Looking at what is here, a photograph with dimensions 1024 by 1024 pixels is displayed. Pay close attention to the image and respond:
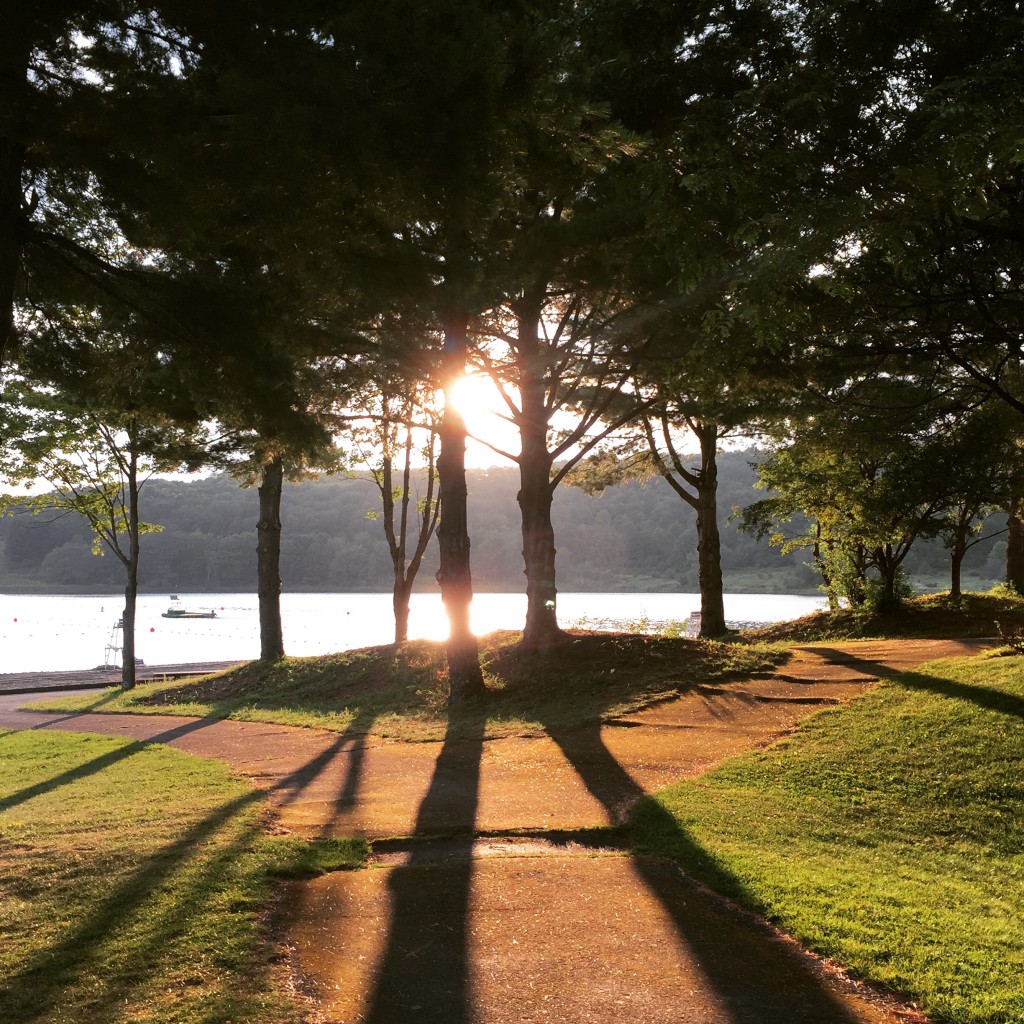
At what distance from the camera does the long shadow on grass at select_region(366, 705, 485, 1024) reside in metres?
3.40

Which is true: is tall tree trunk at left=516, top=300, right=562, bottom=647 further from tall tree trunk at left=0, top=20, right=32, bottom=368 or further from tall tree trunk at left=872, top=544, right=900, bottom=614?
tall tree trunk at left=0, top=20, right=32, bottom=368

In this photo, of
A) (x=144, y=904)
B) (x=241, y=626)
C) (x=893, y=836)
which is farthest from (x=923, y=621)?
(x=241, y=626)

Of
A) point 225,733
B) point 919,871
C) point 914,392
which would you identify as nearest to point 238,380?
point 919,871

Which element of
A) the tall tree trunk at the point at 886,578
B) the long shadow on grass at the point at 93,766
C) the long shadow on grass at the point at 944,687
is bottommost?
the long shadow on grass at the point at 93,766

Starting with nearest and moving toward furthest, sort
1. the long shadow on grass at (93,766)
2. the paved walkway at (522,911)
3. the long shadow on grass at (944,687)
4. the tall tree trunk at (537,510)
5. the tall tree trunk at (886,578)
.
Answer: the paved walkway at (522,911)
the long shadow on grass at (93,766)
the long shadow on grass at (944,687)
the tall tree trunk at (537,510)
the tall tree trunk at (886,578)

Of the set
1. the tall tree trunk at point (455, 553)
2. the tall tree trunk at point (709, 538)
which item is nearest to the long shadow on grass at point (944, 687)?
the tall tree trunk at point (455, 553)

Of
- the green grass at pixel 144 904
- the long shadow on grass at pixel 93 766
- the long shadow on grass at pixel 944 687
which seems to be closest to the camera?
the green grass at pixel 144 904

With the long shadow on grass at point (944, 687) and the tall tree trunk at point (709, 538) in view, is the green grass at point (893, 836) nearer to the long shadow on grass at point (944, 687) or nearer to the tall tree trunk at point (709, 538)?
the long shadow on grass at point (944, 687)

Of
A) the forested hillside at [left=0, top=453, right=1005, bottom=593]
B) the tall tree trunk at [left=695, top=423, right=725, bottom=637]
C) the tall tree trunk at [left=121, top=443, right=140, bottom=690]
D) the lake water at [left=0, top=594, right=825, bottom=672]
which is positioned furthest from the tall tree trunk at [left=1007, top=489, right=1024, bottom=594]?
the forested hillside at [left=0, top=453, right=1005, bottom=593]

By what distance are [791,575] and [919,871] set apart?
92153mm

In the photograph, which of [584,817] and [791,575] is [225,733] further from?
[791,575]

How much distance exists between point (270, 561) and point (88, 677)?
415 inches

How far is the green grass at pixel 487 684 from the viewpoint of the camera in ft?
37.9

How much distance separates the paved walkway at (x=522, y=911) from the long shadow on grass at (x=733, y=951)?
11 mm
